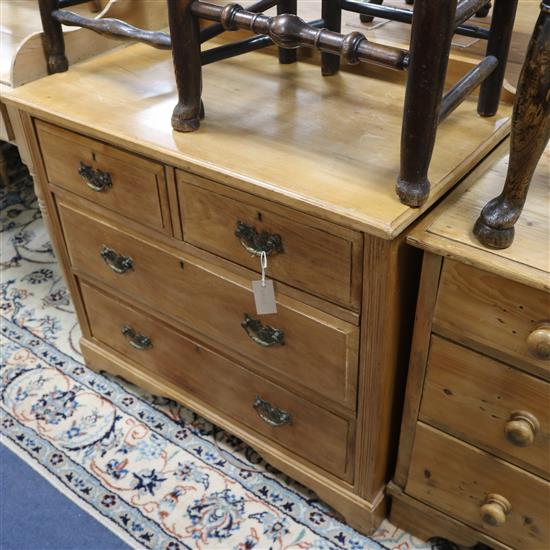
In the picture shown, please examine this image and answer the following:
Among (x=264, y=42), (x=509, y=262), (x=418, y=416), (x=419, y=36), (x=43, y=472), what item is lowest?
(x=43, y=472)

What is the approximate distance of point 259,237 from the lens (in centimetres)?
102

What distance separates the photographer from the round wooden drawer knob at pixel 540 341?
0.84 metres

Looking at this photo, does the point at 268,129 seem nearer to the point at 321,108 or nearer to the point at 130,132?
the point at 321,108

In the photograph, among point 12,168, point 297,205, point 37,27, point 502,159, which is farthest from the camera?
point 12,168

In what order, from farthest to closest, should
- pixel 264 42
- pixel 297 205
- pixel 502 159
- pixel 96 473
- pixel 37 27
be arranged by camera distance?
pixel 37 27 < pixel 96 473 < pixel 264 42 < pixel 502 159 < pixel 297 205

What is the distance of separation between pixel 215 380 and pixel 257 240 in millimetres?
448

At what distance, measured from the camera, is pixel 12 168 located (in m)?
2.49

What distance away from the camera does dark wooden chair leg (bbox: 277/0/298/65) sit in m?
1.23

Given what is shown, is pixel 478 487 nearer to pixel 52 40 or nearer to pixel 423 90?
pixel 423 90

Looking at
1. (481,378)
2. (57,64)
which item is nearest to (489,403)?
(481,378)

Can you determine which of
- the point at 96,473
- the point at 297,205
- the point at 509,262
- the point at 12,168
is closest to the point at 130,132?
the point at 297,205

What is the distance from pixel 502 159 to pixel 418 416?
452 millimetres

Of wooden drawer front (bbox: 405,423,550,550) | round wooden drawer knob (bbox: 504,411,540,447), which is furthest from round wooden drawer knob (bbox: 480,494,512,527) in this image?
round wooden drawer knob (bbox: 504,411,540,447)

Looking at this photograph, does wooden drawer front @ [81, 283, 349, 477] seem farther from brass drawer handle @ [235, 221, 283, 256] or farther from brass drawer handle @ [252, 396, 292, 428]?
brass drawer handle @ [235, 221, 283, 256]
